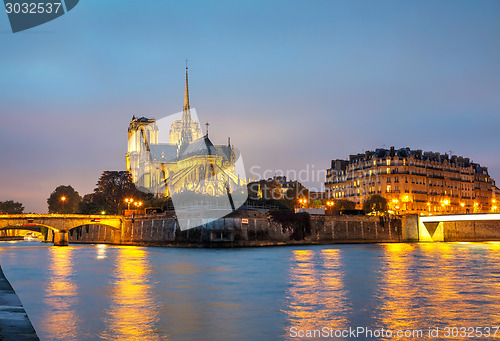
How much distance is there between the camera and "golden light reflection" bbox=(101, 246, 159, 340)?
567 inches

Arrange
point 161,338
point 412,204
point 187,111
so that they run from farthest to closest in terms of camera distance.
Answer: point 187,111 → point 412,204 → point 161,338

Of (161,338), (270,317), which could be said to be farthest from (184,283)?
(161,338)

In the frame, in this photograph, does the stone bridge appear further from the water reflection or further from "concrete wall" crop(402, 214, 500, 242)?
the water reflection

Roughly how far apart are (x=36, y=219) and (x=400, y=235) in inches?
2014

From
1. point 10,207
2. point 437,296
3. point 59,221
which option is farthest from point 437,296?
point 10,207

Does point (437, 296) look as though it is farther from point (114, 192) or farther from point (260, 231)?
point (114, 192)

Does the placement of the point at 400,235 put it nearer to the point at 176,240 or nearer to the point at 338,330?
the point at 176,240

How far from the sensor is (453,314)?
17.0 metres

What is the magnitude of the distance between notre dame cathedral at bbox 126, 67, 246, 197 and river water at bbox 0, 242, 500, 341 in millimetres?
61437

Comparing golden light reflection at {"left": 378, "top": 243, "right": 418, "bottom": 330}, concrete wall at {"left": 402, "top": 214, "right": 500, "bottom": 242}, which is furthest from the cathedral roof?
golden light reflection at {"left": 378, "top": 243, "right": 418, "bottom": 330}

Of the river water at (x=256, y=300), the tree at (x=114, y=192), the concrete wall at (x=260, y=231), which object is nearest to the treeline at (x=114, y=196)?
the tree at (x=114, y=192)

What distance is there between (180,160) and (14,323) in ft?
364

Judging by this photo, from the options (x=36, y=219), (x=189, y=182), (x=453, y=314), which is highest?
(x=189, y=182)

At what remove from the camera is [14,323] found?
11.4 metres
